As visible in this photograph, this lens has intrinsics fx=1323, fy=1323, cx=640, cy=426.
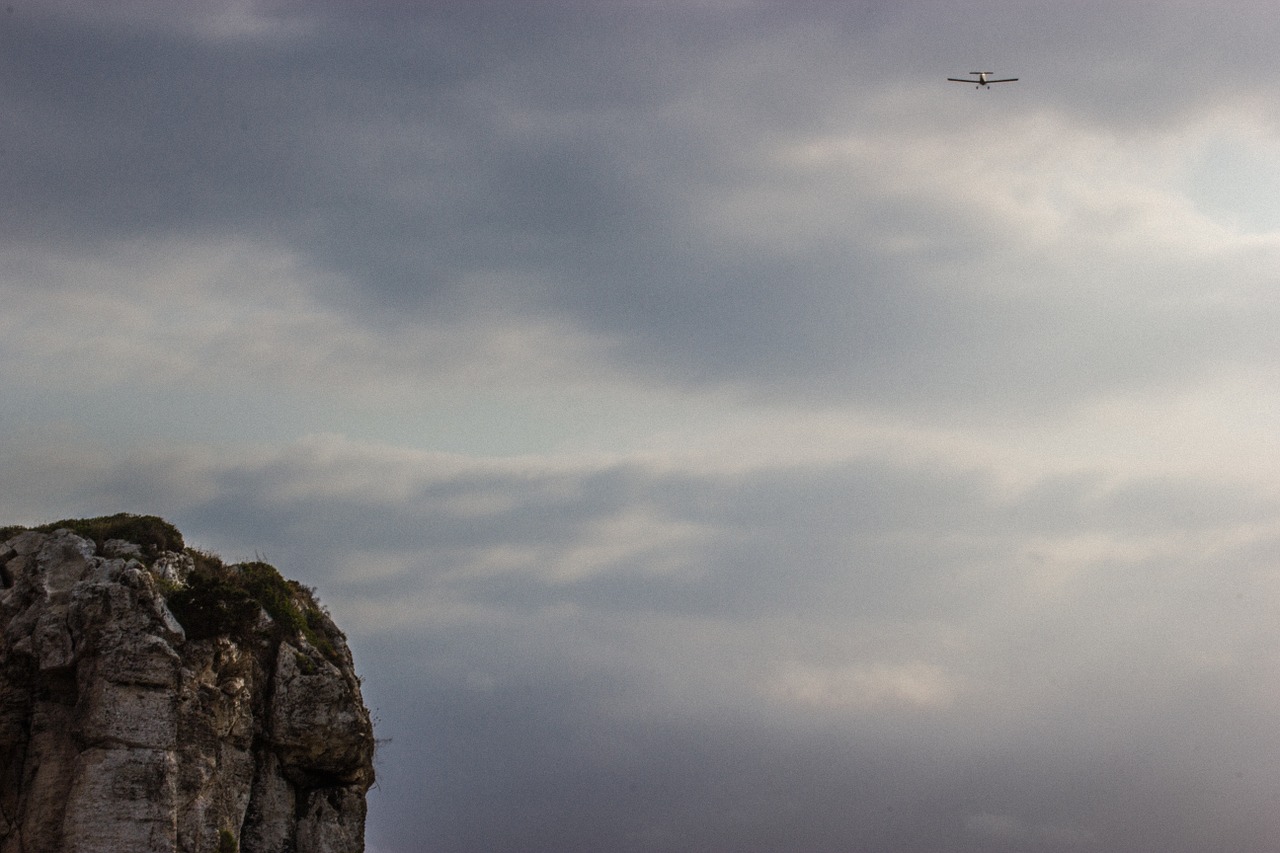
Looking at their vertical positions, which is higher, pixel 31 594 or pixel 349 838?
pixel 31 594

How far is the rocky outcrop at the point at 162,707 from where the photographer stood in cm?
4834

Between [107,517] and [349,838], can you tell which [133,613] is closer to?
[107,517]

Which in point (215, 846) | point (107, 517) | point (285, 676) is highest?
point (107, 517)

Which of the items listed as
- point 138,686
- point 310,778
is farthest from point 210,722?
point 310,778

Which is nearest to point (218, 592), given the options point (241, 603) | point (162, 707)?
point (241, 603)

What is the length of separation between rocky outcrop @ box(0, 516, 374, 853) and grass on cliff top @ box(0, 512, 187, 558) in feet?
0.32

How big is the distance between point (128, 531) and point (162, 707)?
10.8 m

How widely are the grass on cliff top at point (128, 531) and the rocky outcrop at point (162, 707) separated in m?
0.10

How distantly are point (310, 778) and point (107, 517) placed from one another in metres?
14.7

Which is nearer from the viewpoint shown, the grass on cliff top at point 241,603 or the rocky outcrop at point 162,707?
Answer: the rocky outcrop at point 162,707

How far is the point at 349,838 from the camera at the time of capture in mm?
60250

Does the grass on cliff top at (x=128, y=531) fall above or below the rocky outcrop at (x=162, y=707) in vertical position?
above

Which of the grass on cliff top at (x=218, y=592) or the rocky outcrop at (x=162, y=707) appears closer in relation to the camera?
the rocky outcrop at (x=162, y=707)

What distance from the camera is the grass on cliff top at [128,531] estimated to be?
56.8 meters
